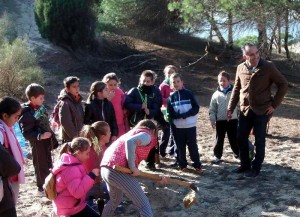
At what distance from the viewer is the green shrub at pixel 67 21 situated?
1452cm

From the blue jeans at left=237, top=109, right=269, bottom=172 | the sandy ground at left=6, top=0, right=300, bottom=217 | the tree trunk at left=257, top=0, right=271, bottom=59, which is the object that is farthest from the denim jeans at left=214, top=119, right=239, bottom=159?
the tree trunk at left=257, top=0, right=271, bottom=59

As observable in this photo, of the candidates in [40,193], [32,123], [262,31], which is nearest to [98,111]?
[32,123]

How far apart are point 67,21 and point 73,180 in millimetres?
11616

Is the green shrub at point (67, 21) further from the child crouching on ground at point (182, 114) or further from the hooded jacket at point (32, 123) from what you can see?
the hooded jacket at point (32, 123)

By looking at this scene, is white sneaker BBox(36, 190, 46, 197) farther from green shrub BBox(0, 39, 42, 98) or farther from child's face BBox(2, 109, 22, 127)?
green shrub BBox(0, 39, 42, 98)

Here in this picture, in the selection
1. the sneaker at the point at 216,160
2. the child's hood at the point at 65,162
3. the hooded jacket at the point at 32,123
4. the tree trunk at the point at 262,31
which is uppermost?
the tree trunk at the point at 262,31

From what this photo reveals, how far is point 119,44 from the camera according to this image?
663 inches

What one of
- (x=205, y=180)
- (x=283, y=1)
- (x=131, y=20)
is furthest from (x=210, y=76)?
(x=205, y=180)

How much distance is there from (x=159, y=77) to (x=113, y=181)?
10794 mm

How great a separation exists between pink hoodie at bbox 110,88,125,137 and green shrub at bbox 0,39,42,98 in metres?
5.39

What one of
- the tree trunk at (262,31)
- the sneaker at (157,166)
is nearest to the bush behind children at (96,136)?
the sneaker at (157,166)

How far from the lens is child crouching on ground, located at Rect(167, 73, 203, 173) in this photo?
5.69 metres

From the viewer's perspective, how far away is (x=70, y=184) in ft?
12.0

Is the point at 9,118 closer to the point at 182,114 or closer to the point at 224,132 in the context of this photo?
the point at 182,114
